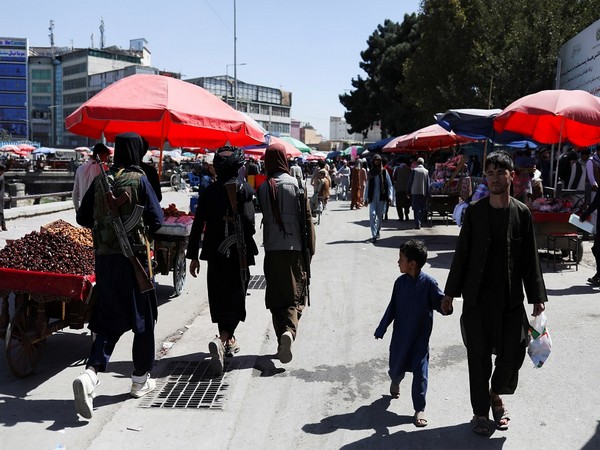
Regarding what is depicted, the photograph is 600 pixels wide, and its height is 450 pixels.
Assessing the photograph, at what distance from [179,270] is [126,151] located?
3.94 m

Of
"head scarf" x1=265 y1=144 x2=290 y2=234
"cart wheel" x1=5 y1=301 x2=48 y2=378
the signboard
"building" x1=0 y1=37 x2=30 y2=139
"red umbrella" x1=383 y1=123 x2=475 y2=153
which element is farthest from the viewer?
"building" x1=0 y1=37 x2=30 y2=139

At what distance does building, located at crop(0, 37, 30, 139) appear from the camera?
389 feet

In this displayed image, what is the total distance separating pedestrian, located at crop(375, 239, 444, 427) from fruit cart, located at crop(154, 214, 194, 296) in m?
3.94

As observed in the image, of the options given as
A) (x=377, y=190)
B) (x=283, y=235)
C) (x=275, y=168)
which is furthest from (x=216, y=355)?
(x=377, y=190)

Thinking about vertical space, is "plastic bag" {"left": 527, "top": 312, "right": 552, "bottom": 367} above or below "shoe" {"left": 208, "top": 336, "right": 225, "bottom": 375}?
above

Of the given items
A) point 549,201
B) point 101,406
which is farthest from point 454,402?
point 549,201

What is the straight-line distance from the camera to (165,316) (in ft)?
24.5

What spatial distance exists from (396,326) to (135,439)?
1.91 metres

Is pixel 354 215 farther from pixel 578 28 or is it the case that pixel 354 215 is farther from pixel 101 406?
pixel 101 406

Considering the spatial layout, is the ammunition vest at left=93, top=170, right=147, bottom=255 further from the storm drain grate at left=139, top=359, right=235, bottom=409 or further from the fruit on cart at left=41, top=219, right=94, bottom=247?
the fruit on cart at left=41, top=219, right=94, bottom=247

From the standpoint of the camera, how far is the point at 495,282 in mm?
4020

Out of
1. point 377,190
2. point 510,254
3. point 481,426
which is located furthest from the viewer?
point 377,190

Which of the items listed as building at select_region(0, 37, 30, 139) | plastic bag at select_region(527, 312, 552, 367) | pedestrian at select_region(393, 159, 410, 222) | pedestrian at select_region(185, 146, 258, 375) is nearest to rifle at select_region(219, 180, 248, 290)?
pedestrian at select_region(185, 146, 258, 375)

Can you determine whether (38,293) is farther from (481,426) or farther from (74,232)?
(481,426)
